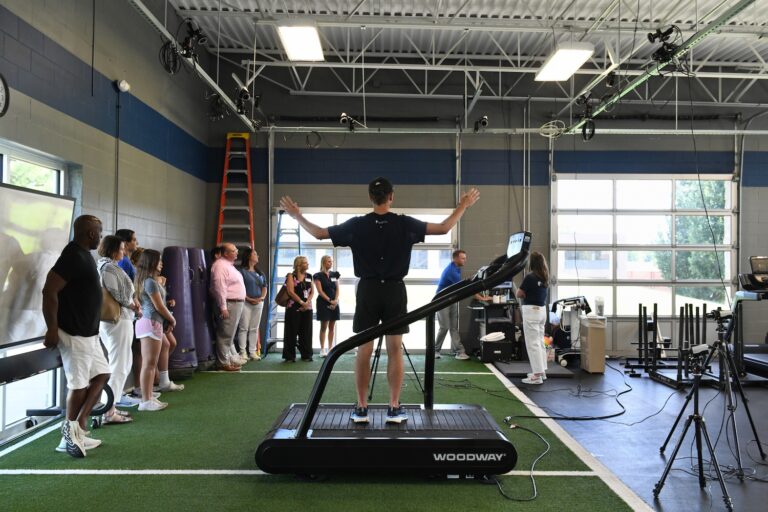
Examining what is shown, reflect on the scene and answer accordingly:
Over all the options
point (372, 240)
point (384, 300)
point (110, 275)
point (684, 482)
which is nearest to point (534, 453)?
point (684, 482)

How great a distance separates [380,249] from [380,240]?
6 centimetres

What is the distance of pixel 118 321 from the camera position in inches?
169

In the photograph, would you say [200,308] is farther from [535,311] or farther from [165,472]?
[535,311]

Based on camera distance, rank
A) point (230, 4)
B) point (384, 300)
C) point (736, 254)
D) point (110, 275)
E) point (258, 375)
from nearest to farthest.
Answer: point (384, 300) < point (110, 275) < point (258, 375) < point (230, 4) < point (736, 254)

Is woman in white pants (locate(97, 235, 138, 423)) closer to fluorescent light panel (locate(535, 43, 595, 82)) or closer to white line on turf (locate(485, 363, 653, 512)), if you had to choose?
white line on turf (locate(485, 363, 653, 512))

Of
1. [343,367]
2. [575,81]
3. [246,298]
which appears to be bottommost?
[343,367]

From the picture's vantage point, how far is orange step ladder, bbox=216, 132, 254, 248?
8875 mm

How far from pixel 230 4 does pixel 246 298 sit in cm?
420

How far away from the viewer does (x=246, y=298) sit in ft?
24.1

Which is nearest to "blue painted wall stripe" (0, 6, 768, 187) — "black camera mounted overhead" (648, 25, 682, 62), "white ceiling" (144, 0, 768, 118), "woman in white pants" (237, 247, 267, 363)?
"white ceiling" (144, 0, 768, 118)

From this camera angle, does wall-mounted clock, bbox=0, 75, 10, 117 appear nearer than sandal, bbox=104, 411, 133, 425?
Yes

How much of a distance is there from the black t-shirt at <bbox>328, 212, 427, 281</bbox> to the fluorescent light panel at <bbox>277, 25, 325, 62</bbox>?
9.68 feet

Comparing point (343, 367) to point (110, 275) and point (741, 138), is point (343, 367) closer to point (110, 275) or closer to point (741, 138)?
point (110, 275)

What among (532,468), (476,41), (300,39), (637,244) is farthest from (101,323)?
(637,244)
